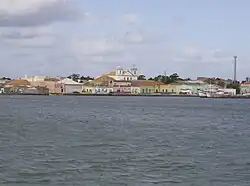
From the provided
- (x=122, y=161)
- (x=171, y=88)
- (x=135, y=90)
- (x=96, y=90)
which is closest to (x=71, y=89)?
(x=96, y=90)

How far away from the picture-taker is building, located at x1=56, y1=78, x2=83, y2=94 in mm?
176500

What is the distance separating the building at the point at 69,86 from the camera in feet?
579

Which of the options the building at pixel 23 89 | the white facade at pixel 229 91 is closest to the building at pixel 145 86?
the white facade at pixel 229 91

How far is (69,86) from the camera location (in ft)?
581

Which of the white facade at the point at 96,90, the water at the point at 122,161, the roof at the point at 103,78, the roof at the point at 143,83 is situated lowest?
the water at the point at 122,161

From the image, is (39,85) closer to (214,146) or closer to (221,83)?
(221,83)

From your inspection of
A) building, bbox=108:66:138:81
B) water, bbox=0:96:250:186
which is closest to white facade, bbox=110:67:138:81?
building, bbox=108:66:138:81

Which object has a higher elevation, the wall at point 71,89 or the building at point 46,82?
the building at point 46,82

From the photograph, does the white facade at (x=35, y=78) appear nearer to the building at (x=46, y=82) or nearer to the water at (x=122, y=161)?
the building at (x=46, y=82)

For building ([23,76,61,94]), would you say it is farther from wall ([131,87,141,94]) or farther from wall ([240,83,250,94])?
wall ([240,83,250,94])

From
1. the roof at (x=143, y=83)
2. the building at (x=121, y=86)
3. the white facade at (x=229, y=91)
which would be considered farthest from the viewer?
the roof at (x=143, y=83)

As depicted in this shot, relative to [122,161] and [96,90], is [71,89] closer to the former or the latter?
[96,90]

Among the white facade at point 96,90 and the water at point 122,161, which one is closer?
the water at point 122,161

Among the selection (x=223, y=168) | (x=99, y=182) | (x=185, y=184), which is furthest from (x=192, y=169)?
(x=99, y=182)
